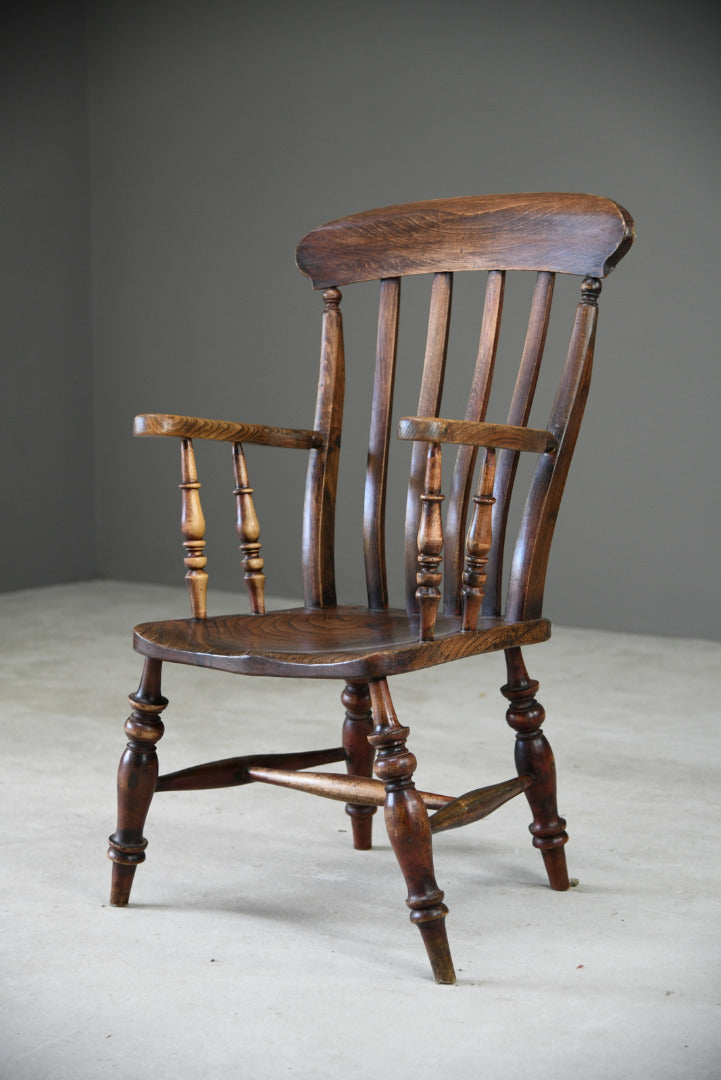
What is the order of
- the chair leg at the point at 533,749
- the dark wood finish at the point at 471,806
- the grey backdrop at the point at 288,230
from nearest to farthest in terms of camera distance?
the dark wood finish at the point at 471,806 < the chair leg at the point at 533,749 < the grey backdrop at the point at 288,230

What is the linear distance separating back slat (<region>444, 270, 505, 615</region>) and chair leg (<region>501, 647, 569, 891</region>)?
14 centimetres

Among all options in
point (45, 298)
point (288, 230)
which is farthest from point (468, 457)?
point (45, 298)

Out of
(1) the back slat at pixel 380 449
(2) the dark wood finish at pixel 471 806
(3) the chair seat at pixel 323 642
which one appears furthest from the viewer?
(1) the back slat at pixel 380 449

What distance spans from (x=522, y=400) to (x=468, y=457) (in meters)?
0.12

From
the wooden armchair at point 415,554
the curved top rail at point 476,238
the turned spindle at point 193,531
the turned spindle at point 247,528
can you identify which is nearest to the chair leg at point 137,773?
the wooden armchair at point 415,554

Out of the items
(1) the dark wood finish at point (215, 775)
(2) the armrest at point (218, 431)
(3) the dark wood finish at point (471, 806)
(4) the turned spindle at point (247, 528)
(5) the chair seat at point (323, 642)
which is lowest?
(1) the dark wood finish at point (215, 775)

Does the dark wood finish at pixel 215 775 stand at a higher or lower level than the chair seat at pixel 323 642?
lower

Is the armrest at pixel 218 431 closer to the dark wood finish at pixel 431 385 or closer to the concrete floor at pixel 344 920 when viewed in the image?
the dark wood finish at pixel 431 385

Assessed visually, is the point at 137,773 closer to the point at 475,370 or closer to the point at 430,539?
the point at 430,539

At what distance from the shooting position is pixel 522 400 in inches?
68.8

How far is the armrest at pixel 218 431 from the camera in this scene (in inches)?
66.3

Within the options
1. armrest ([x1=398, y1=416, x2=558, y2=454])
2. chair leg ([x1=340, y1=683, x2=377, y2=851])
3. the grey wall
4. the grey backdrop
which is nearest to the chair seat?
chair leg ([x1=340, y1=683, x2=377, y2=851])

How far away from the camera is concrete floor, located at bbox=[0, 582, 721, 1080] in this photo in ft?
4.38

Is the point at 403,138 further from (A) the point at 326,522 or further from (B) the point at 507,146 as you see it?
(A) the point at 326,522
